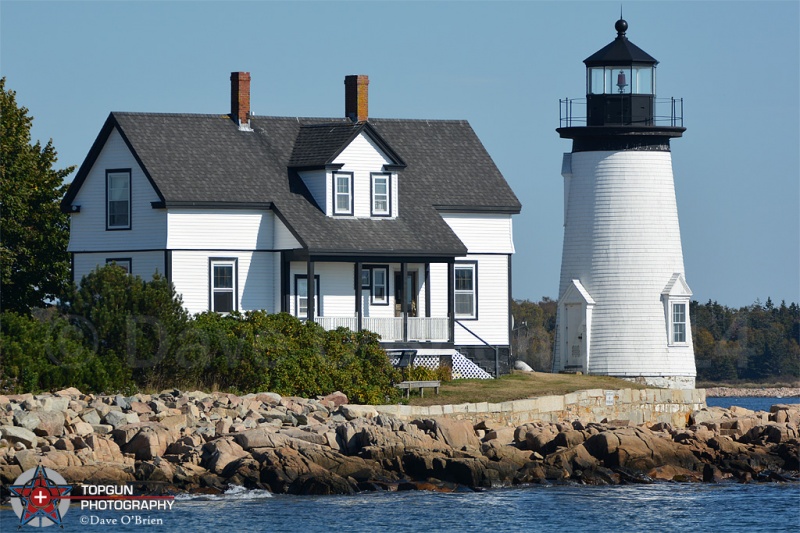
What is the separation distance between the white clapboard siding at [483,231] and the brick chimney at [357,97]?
3258mm

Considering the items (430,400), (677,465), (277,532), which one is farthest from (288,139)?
(277,532)

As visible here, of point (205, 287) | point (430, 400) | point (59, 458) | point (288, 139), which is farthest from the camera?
point (288, 139)

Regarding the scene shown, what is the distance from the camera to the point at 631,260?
139 ft

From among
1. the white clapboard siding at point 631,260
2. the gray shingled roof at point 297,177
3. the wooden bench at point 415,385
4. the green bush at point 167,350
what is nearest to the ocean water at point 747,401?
the white clapboard siding at point 631,260

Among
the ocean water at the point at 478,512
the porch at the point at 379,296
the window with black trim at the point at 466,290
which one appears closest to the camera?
Answer: the ocean water at the point at 478,512

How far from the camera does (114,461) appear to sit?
28.7 m

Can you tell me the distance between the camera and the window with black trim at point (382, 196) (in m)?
40.2

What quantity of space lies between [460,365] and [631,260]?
5244mm

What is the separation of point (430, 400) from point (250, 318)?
161 inches

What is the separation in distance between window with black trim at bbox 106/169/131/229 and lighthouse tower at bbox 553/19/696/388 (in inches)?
422

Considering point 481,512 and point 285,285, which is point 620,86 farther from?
point 481,512

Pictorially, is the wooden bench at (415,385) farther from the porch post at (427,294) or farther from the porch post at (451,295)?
the porch post at (427,294)

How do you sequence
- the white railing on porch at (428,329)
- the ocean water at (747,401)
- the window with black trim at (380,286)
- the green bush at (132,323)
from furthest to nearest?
the ocean water at (747,401) → the window with black trim at (380,286) → the white railing on porch at (428,329) → the green bush at (132,323)

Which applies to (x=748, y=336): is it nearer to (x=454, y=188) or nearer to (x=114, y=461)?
(x=454, y=188)
